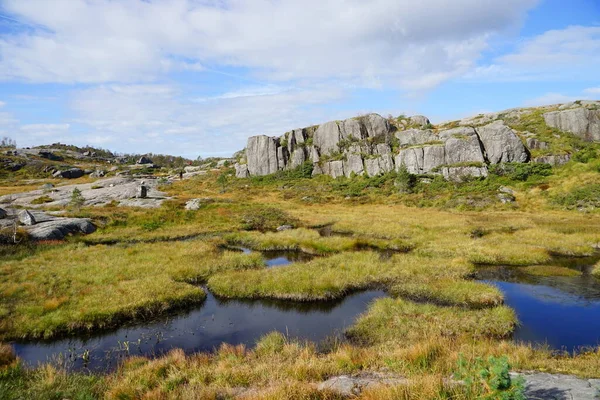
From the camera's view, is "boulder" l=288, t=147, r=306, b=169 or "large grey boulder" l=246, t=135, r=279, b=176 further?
"large grey boulder" l=246, t=135, r=279, b=176

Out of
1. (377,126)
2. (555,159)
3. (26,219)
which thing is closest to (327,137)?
(377,126)

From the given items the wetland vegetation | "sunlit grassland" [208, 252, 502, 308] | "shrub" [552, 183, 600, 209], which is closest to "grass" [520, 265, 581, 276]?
the wetland vegetation

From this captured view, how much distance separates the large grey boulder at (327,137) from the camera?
98.2 meters

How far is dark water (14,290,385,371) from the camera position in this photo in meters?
16.0

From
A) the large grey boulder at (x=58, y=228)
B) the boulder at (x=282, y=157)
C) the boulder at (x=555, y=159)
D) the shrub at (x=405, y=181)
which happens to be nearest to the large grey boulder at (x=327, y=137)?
the boulder at (x=282, y=157)

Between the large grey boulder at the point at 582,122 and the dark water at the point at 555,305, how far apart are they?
2357 inches

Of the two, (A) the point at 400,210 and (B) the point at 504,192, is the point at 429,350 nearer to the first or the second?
(A) the point at 400,210

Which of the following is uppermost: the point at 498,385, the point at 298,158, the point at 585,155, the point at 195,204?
the point at 298,158

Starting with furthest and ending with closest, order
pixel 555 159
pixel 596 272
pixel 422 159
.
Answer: pixel 422 159 < pixel 555 159 < pixel 596 272

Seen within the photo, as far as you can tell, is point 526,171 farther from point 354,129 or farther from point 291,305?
point 291,305

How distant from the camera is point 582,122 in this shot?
73750mm

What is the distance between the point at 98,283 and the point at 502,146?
2979 inches

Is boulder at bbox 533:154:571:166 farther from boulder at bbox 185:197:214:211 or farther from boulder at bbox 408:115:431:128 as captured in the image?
boulder at bbox 185:197:214:211

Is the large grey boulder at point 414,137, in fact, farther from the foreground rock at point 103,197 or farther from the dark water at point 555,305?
the foreground rock at point 103,197
